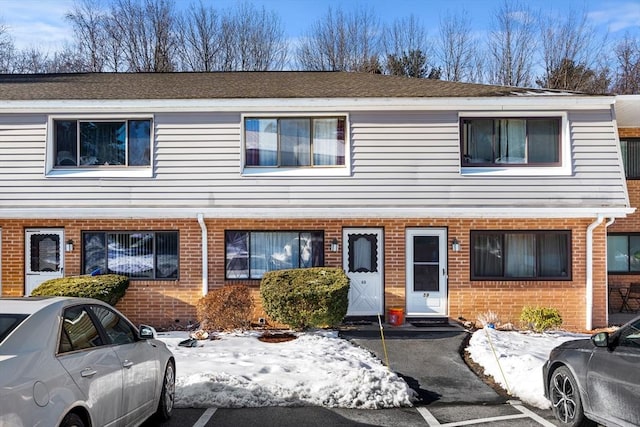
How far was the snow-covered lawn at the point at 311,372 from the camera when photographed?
677 centimetres

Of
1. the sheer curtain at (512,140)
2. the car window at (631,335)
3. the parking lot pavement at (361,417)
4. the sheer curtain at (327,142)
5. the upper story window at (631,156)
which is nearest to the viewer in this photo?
the car window at (631,335)

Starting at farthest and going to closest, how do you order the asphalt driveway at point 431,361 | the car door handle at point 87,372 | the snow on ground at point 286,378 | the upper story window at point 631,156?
the upper story window at point 631,156, the asphalt driveway at point 431,361, the snow on ground at point 286,378, the car door handle at point 87,372

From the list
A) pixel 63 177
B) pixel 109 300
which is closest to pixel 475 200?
pixel 109 300

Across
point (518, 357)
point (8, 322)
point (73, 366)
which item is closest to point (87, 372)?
point (73, 366)

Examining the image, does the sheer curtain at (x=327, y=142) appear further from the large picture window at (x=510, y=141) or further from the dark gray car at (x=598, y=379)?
the dark gray car at (x=598, y=379)

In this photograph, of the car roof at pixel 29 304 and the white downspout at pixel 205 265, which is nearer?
the car roof at pixel 29 304

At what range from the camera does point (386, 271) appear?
475 inches

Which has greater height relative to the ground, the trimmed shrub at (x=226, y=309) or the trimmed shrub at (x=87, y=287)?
the trimmed shrub at (x=87, y=287)

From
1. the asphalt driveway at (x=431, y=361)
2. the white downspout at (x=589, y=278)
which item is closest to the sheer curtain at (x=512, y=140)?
the white downspout at (x=589, y=278)

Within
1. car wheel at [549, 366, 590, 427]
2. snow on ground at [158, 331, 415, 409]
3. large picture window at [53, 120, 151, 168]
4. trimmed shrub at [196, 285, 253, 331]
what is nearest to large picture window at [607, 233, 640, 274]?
snow on ground at [158, 331, 415, 409]

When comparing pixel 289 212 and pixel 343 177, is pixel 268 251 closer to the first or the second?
pixel 289 212

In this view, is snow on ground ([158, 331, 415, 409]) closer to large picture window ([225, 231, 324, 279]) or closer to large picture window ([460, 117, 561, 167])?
large picture window ([225, 231, 324, 279])

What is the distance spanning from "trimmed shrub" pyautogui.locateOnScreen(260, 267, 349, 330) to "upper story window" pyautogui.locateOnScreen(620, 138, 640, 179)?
8.68m

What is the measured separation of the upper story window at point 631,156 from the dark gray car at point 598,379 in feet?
32.3
